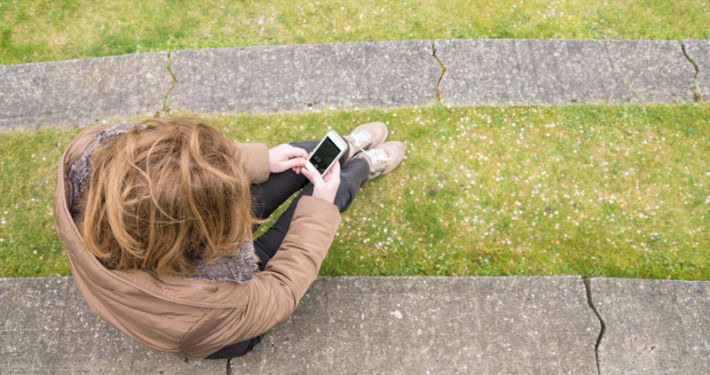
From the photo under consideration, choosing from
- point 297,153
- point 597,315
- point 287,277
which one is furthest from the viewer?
point 597,315

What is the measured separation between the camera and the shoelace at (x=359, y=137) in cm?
296

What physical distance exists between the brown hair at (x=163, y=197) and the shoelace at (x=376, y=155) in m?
1.52

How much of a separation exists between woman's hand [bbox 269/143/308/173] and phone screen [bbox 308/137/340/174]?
0.22 feet

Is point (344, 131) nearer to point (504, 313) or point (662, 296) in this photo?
point (504, 313)

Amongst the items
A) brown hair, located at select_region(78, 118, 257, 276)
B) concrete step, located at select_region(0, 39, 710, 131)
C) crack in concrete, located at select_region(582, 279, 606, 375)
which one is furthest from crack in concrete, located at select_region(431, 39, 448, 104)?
brown hair, located at select_region(78, 118, 257, 276)

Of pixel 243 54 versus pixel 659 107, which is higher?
pixel 243 54

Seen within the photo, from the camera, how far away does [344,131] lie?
10.2 feet

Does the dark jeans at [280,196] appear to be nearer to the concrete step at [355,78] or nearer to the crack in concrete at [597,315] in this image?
the concrete step at [355,78]

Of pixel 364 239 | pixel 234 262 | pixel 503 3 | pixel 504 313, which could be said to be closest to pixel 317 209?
pixel 234 262

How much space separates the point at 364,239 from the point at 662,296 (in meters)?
2.04

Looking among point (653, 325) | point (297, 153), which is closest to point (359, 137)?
point (297, 153)

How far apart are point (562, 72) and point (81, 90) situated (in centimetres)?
406

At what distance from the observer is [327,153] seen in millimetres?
2436

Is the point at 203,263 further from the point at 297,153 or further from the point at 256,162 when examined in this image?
the point at 297,153
